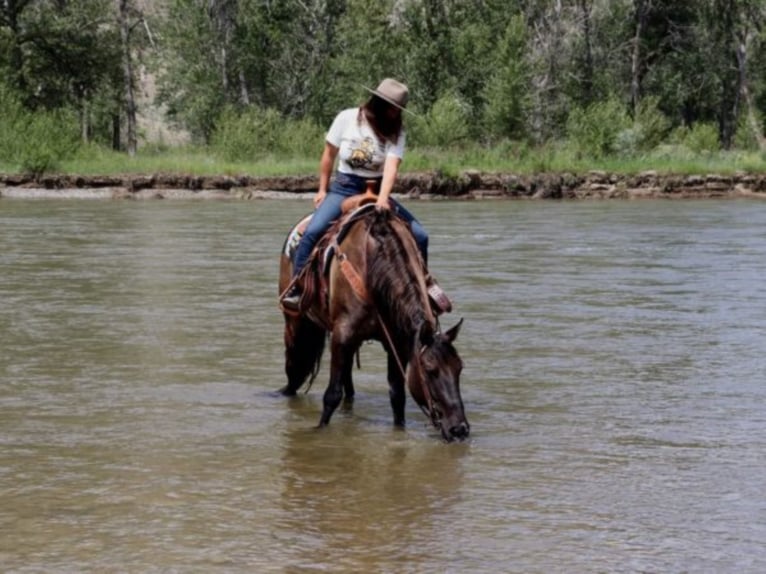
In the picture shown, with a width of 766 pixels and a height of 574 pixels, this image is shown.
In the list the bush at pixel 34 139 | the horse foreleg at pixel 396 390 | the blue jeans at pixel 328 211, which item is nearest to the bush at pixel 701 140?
the bush at pixel 34 139

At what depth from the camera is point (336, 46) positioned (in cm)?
6462

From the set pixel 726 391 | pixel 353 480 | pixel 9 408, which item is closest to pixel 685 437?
Result: pixel 726 391

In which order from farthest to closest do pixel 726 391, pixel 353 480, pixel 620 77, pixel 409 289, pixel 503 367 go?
pixel 620 77 < pixel 503 367 < pixel 726 391 < pixel 409 289 < pixel 353 480

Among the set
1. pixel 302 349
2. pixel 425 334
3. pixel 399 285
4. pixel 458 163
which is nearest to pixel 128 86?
pixel 458 163

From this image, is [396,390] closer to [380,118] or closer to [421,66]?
[380,118]

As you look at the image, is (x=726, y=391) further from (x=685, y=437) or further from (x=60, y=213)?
(x=60, y=213)

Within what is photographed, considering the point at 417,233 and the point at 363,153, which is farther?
the point at 363,153

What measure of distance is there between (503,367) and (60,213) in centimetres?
2215

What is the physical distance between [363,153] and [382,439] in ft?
5.76

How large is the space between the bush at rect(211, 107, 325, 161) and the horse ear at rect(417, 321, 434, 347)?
38.7 meters

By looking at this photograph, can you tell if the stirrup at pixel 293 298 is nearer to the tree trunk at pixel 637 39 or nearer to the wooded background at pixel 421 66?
the wooded background at pixel 421 66

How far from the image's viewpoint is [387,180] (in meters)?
8.07

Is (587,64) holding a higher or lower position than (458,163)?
higher

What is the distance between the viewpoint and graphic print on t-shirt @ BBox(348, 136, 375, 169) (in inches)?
323
